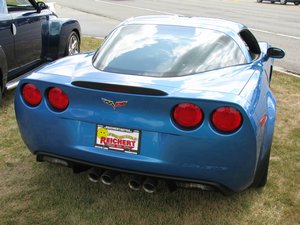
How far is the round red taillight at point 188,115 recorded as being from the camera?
2676 mm

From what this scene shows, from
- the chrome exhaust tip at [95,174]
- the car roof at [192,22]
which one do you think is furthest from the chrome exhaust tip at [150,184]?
the car roof at [192,22]

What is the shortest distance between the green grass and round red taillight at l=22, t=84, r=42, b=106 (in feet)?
2.61

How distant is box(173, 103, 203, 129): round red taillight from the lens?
2.68 m

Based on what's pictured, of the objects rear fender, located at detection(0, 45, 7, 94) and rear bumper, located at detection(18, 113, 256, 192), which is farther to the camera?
rear fender, located at detection(0, 45, 7, 94)

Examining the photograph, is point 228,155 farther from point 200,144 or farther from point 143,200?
point 143,200

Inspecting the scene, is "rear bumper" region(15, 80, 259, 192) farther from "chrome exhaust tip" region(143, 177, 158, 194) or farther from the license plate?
"chrome exhaust tip" region(143, 177, 158, 194)

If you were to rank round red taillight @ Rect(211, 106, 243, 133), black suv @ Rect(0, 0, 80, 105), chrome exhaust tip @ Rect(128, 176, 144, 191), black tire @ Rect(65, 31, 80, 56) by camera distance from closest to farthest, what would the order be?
round red taillight @ Rect(211, 106, 243, 133), chrome exhaust tip @ Rect(128, 176, 144, 191), black suv @ Rect(0, 0, 80, 105), black tire @ Rect(65, 31, 80, 56)

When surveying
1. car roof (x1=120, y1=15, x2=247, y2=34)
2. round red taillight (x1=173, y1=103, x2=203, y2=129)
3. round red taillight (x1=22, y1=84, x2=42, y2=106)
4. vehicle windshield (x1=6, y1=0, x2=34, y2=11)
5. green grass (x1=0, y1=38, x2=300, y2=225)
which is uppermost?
car roof (x1=120, y1=15, x2=247, y2=34)

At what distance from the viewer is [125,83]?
2846mm

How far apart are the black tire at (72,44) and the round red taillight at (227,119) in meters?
4.54

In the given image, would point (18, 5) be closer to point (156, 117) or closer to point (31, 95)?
point (31, 95)

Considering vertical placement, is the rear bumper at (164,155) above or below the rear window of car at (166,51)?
below

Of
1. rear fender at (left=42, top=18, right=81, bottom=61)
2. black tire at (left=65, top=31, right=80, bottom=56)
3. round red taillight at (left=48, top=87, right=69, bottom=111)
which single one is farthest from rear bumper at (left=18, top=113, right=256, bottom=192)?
black tire at (left=65, top=31, right=80, bottom=56)

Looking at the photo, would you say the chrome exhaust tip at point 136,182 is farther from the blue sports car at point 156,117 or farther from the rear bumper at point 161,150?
the rear bumper at point 161,150
